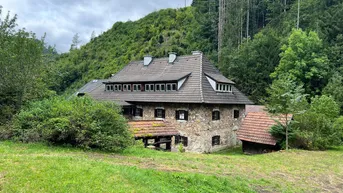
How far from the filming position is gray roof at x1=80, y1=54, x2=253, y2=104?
21.8 metres

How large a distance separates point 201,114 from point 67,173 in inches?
605

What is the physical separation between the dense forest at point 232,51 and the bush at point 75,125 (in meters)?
3.01

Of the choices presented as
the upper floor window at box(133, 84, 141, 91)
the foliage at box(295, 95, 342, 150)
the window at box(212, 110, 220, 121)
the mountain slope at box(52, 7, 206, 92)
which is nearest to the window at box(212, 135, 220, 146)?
the window at box(212, 110, 220, 121)

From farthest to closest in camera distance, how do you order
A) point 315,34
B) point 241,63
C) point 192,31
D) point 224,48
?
1. point 192,31
2. point 224,48
3. point 241,63
4. point 315,34

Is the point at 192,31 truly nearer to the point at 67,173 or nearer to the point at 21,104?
the point at 21,104

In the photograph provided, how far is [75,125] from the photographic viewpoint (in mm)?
11367

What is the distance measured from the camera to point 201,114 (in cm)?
2108

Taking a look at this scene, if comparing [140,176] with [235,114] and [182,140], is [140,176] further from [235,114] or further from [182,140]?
[235,114]

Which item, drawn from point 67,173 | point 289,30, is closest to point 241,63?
point 289,30

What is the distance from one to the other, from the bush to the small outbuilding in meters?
10.9

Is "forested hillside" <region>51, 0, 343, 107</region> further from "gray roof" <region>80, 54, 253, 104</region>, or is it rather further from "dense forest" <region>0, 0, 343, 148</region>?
"gray roof" <region>80, 54, 253, 104</region>

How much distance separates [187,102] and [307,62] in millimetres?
20175

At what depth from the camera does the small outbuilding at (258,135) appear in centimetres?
1867

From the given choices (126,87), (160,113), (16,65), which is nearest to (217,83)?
(160,113)
